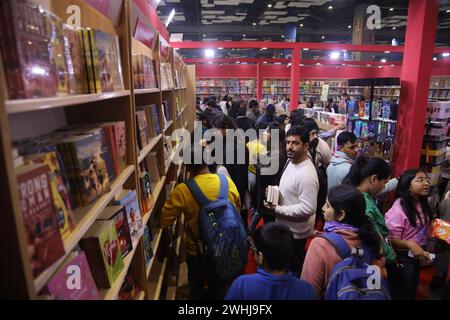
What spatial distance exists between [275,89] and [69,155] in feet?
57.2

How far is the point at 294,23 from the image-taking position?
1636 cm

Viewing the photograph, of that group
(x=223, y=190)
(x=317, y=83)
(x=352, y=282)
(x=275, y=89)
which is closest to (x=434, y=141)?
(x=223, y=190)

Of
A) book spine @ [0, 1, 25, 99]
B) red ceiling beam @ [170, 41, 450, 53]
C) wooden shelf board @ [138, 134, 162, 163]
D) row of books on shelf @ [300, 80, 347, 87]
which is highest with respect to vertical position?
red ceiling beam @ [170, 41, 450, 53]

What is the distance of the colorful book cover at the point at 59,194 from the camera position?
95 cm

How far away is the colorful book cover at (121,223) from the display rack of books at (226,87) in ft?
54.3

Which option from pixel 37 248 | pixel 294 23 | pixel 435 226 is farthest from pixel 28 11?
pixel 294 23

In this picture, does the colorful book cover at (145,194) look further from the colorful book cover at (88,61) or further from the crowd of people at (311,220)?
the colorful book cover at (88,61)

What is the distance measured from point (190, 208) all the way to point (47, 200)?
142cm

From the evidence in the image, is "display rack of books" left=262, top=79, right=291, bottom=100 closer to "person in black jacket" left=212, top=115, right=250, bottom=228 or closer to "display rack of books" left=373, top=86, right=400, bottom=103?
"display rack of books" left=373, top=86, right=400, bottom=103

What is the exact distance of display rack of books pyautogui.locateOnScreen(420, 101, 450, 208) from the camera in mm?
4100

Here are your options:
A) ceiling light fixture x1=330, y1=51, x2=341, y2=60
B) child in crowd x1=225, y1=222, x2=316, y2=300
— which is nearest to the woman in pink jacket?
child in crowd x1=225, y1=222, x2=316, y2=300

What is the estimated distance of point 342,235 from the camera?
175cm

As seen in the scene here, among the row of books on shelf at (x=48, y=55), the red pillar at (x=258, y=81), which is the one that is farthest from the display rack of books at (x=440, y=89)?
the row of books on shelf at (x=48, y=55)
